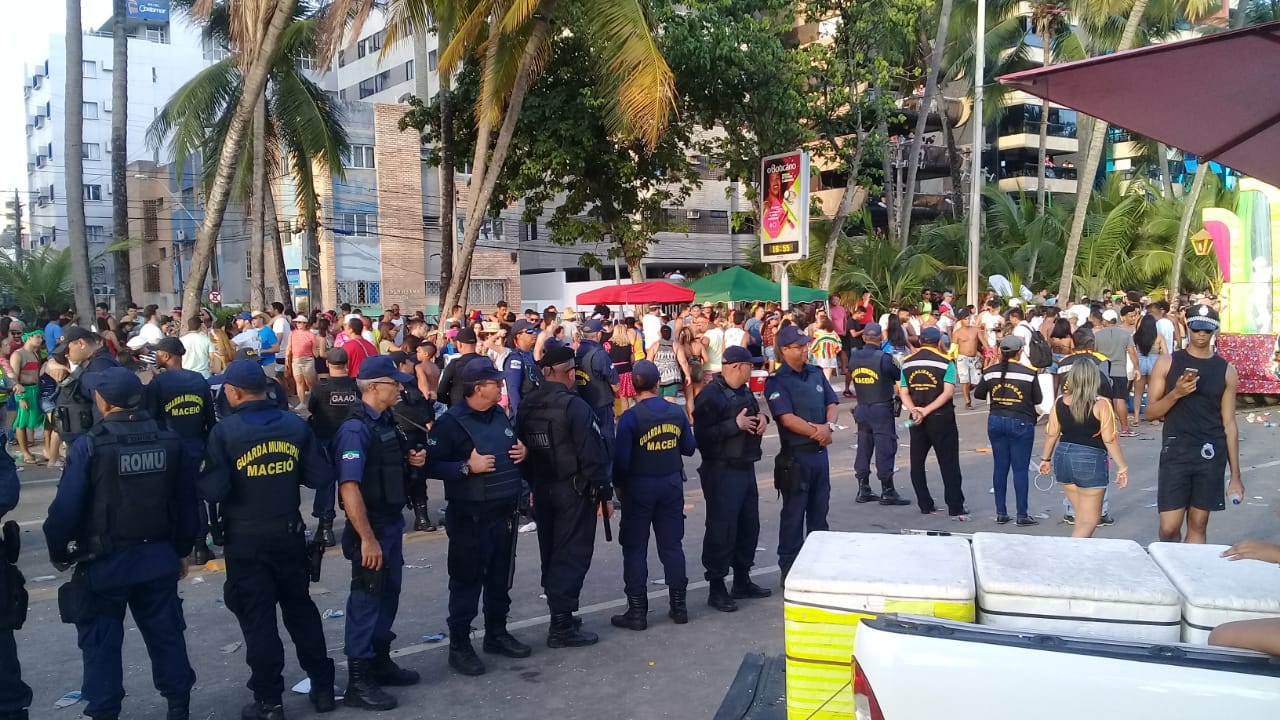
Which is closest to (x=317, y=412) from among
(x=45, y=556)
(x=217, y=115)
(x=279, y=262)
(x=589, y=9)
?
(x=45, y=556)

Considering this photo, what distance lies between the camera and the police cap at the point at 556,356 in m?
6.69

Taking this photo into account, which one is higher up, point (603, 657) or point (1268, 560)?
point (1268, 560)

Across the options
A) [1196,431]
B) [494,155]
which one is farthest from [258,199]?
[1196,431]

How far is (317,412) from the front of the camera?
814 centimetres

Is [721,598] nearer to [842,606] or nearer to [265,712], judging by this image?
[265,712]

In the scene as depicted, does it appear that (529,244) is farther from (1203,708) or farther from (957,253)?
(1203,708)

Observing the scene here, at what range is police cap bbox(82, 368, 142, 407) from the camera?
15.9 ft

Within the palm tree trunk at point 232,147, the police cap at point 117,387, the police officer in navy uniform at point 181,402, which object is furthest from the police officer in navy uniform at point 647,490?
→ the palm tree trunk at point 232,147

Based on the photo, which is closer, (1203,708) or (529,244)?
(1203,708)

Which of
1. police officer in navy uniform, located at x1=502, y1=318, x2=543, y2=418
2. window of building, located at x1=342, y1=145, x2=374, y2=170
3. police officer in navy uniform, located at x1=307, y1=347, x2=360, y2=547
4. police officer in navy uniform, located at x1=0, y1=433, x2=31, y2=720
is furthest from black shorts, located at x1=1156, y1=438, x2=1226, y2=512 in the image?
window of building, located at x1=342, y1=145, x2=374, y2=170

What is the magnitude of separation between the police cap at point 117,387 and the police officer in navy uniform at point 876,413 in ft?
22.4

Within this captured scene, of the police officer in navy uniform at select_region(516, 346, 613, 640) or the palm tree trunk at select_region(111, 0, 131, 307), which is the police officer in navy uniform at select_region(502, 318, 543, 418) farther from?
the palm tree trunk at select_region(111, 0, 131, 307)

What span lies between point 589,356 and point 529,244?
3643cm

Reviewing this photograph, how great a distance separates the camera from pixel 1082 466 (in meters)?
7.12
